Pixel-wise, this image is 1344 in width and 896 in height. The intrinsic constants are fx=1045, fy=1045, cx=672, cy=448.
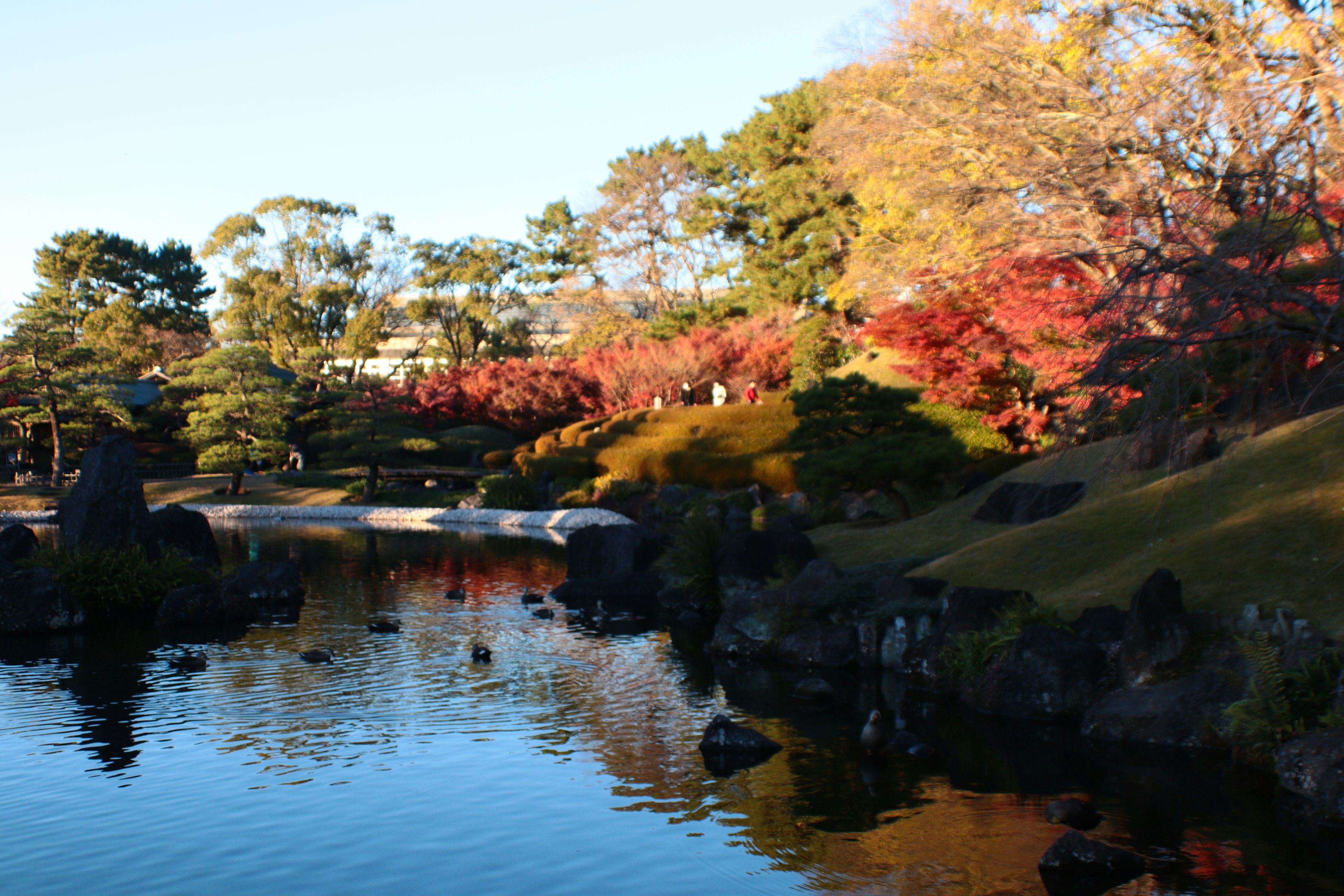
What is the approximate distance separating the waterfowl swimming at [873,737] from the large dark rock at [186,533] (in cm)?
1572

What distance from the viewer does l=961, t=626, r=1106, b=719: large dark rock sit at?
37.2ft

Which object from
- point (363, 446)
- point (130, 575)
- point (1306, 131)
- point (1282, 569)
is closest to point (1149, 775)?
point (1282, 569)

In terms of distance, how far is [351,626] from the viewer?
17078 mm

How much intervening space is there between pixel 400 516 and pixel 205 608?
20.7 m

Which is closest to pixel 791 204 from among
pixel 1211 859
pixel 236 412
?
pixel 236 412

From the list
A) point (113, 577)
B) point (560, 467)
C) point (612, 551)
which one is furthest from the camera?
point (560, 467)

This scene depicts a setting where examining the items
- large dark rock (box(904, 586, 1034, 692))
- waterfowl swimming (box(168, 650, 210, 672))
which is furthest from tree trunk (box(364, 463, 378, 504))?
large dark rock (box(904, 586, 1034, 692))

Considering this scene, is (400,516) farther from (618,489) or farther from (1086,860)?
(1086,860)

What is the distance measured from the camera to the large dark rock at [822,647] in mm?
14312

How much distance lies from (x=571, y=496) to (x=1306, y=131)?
1162 inches

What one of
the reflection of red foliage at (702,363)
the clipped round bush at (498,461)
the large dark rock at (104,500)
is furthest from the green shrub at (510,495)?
the large dark rock at (104,500)

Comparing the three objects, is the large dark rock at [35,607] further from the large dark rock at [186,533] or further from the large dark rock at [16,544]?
the large dark rock at [16,544]

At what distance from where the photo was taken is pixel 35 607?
1673cm

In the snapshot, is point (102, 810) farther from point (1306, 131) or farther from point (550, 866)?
point (1306, 131)
